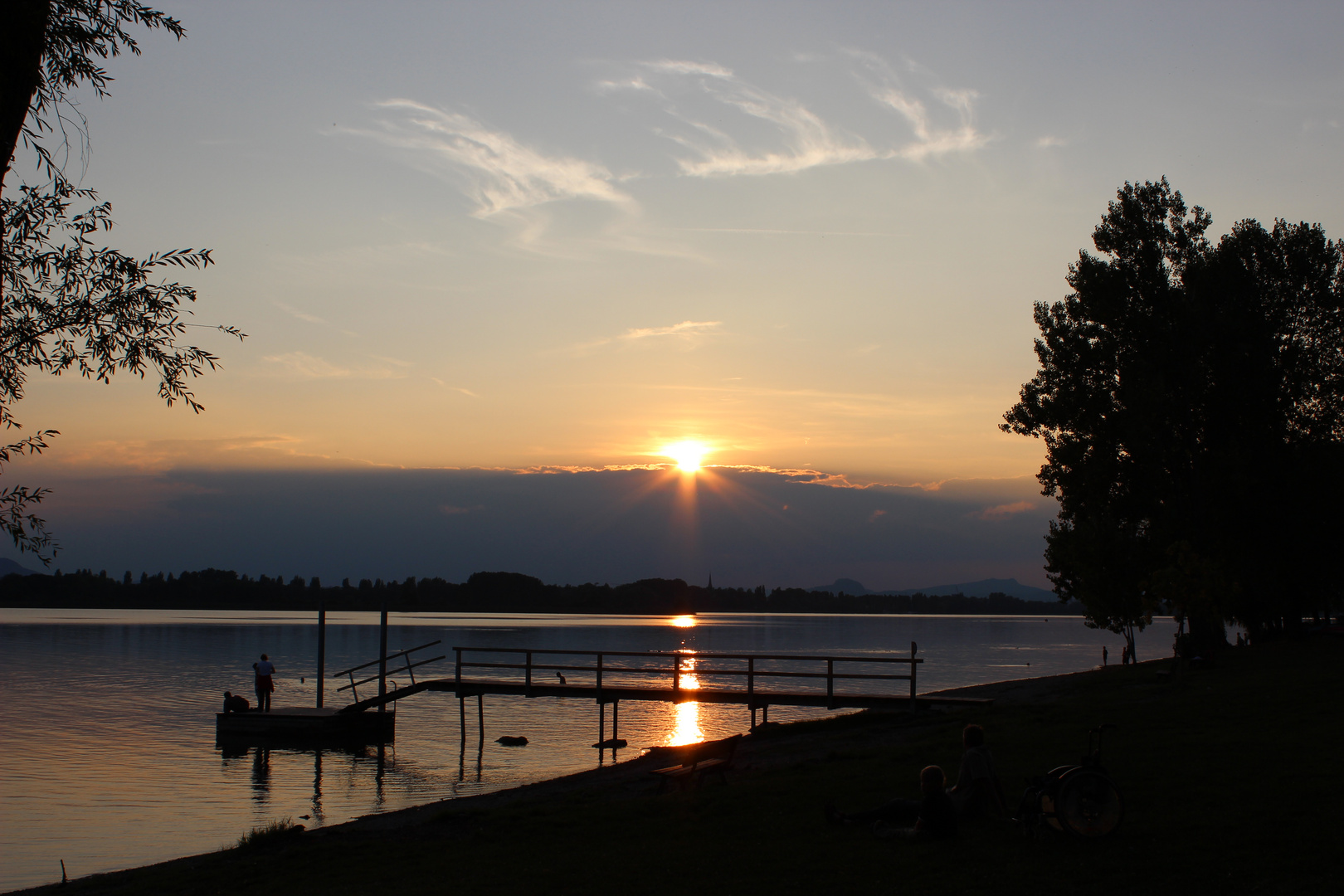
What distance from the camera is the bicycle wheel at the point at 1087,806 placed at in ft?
32.5

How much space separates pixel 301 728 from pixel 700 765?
21075 mm

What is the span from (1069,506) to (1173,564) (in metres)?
5.73

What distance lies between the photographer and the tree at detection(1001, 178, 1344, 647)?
3500cm

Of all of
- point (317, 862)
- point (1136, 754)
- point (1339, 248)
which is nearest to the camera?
point (317, 862)

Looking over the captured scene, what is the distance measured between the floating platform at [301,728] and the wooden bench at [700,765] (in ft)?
60.3

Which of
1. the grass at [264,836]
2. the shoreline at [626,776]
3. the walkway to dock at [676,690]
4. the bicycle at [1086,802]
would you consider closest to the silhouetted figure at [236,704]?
the walkway to dock at [676,690]

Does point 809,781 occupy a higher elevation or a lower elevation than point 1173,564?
lower

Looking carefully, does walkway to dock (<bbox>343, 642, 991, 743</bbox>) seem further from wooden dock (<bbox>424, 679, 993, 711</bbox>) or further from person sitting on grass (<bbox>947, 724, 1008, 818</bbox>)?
person sitting on grass (<bbox>947, 724, 1008, 818</bbox>)

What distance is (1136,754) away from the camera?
15023 millimetres

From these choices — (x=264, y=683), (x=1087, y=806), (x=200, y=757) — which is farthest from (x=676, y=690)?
(x=1087, y=806)

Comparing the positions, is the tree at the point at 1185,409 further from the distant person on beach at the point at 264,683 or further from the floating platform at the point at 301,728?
the distant person on beach at the point at 264,683

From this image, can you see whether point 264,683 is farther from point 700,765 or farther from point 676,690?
point 700,765

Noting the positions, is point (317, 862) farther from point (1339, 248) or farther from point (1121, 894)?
point (1339, 248)

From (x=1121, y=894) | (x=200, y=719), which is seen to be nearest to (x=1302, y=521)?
(x=1121, y=894)
